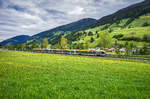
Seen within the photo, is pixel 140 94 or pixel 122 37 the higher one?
pixel 122 37

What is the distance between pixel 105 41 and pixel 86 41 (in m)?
23.5

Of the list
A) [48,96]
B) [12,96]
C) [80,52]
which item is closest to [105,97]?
[48,96]

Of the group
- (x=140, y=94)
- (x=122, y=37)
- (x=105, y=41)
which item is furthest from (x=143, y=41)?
(x=140, y=94)

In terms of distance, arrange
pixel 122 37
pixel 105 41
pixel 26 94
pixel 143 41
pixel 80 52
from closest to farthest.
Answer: pixel 26 94
pixel 80 52
pixel 105 41
pixel 143 41
pixel 122 37

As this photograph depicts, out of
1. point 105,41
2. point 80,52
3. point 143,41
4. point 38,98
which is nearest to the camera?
point 38,98

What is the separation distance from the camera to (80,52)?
67.2 metres

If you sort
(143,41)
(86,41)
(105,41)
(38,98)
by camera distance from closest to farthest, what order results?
(38,98) → (105,41) → (86,41) → (143,41)

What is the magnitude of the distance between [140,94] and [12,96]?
7.82 m

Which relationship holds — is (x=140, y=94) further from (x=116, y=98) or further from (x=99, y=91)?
(x=99, y=91)

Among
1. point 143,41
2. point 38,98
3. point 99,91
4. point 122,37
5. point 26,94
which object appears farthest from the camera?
point 122,37

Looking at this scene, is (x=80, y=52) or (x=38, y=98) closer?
(x=38, y=98)

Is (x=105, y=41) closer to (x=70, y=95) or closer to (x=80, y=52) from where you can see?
(x=80, y=52)

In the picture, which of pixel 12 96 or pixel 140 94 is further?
pixel 140 94

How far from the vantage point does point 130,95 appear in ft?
22.2
